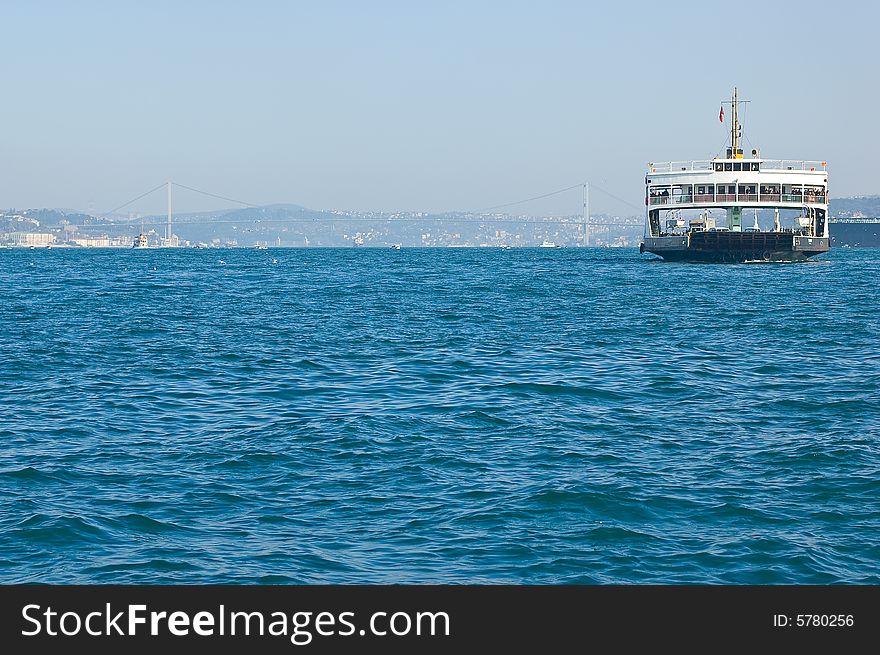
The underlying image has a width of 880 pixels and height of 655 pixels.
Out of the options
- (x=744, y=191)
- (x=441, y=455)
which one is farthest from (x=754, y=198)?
(x=441, y=455)

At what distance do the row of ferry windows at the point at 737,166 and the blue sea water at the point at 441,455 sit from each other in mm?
62456

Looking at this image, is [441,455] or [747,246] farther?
[747,246]

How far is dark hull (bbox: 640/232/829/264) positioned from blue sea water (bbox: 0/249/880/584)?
170 feet

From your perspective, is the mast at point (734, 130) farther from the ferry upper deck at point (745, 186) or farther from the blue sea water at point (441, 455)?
the blue sea water at point (441, 455)

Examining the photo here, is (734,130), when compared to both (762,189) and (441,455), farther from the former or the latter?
(441,455)

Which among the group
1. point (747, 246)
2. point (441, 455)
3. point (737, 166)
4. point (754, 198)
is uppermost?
point (737, 166)

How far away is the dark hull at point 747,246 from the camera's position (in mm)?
84875

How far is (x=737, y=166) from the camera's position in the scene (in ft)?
308

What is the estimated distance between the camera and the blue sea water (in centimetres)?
1057

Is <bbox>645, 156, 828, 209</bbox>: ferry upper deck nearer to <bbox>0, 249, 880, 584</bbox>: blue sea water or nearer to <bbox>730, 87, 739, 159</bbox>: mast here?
<bbox>730, 87, 739, 159</bbox>: mast

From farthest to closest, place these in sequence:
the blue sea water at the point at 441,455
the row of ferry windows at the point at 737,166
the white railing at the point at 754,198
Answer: the row of ferry windows at the point at 737,166
the white railing at the point at 754,198
the blue sea water at the point at 441,455

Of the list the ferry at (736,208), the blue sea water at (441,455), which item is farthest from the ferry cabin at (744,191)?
the blue sea water at (441,455)

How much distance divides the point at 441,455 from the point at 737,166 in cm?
8549

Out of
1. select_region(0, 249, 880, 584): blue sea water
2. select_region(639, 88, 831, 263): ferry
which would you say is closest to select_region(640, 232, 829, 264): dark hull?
select_region(639, 88, 831, 263): ferry
